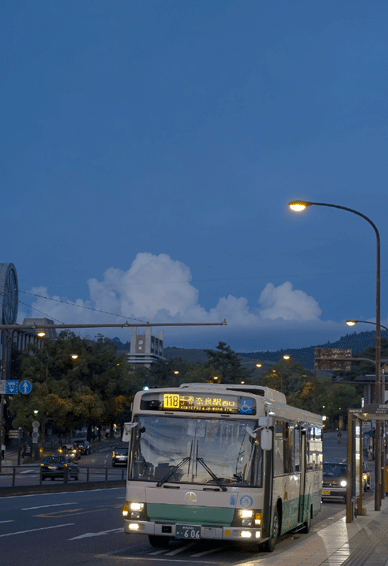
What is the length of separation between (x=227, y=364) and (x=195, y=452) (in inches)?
5379

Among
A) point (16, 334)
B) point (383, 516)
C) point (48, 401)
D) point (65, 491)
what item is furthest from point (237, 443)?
point (16, 334)

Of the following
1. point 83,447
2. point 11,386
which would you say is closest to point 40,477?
point 11,386

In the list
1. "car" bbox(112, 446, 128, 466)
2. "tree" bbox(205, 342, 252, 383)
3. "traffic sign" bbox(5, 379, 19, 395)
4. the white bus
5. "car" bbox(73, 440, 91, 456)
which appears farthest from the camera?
"tree" bbox(205, 342, 252, 383)

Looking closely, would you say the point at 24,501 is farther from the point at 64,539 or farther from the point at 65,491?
the point at 64,539

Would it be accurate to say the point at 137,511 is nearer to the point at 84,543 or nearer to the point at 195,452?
the point at 195,452

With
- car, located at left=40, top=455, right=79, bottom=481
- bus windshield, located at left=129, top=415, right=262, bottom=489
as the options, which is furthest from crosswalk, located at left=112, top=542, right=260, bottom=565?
car, located at left=40, top=455, right=79, bottom=481

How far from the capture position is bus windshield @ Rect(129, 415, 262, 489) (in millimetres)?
14047

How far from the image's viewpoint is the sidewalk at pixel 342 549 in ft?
41.5

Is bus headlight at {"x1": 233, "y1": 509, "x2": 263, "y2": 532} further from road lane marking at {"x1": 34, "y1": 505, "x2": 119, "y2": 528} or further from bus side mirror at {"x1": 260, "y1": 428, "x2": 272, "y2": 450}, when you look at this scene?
road lane marking at {"x1": 34, "y1": 505, "x2": 119, "y2": 528}

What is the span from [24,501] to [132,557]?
15093 millimetres

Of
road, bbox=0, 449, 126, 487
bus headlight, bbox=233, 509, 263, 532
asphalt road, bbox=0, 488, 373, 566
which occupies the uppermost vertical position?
bus headlight, bbox=233, 509, 263, 532

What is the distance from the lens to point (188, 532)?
1373cm

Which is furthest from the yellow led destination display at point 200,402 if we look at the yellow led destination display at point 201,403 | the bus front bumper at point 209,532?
the bus front bumper at point 209,532

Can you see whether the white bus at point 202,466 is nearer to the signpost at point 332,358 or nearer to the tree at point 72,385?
the signpost at point 332,358
